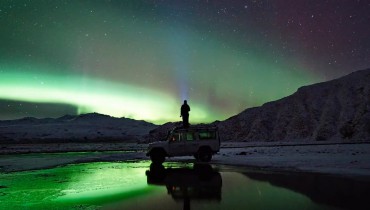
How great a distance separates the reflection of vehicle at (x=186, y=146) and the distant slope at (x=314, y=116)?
44862 mm

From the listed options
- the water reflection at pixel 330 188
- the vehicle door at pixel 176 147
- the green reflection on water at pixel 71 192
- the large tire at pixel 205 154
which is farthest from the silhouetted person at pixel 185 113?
the water reflection at pixel 330 188

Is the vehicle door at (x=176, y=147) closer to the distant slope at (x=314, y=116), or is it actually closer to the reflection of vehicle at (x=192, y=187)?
the reflection of vehicle at (x=192, y=187)

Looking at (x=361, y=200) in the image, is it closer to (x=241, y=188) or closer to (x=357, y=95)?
(x=241, y=188)

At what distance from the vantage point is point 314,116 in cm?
7619

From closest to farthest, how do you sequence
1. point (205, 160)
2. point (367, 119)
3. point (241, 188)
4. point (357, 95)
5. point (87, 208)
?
point (87, 208), point (241, 188), point (205, 160), point (367, 119), point (357, 95)

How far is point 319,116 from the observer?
76.2 m

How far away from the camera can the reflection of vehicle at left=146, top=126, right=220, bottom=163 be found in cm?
2431

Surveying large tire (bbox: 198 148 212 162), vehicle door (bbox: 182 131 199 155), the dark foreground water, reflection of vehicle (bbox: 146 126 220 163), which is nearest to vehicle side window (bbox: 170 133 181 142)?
reflection of vehicle (bbox: 146 126 220 163)

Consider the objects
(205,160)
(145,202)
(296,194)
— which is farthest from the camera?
(205,160)

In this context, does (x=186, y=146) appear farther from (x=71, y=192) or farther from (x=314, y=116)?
(x=314, y=116)

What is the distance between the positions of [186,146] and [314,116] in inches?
2300

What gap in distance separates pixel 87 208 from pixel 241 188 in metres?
5.02

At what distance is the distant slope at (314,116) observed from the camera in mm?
67262

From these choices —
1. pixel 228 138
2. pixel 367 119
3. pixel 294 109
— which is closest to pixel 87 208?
pixel 367 119
